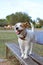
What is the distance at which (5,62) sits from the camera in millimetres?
3033

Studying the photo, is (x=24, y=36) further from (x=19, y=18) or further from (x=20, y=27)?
(x=19, y=18)

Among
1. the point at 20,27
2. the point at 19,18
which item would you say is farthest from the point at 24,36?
the point at 19,18

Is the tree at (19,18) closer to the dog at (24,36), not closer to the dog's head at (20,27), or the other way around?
A: the dog at (24,36)

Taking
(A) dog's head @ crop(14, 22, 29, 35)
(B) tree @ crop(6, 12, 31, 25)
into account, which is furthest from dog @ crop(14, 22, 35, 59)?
(B) tree @ crop(6, 12, 31, 25)

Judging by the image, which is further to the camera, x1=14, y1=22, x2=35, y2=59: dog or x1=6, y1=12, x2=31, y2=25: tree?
x1=6, y1=12, x2=31, y2=25: tree

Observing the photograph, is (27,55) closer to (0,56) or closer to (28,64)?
(28,64)

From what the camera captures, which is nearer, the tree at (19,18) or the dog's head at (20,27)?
the dog's head at (20,27)

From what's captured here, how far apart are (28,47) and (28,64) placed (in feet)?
1.23

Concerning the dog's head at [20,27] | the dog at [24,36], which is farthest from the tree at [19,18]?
the dog's head at [20,27]

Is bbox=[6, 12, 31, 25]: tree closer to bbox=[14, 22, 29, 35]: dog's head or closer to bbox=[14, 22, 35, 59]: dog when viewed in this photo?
bbox=[14, 22, 35, 59]: dog

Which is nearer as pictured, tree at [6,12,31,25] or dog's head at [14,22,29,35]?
dog's head at [14,22,29,35]

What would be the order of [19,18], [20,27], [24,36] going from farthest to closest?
[19,18] → [24,36] → [20,27]

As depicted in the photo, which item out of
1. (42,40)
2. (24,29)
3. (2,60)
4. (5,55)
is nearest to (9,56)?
(5,55)

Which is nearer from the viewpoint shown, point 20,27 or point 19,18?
point 20,27
